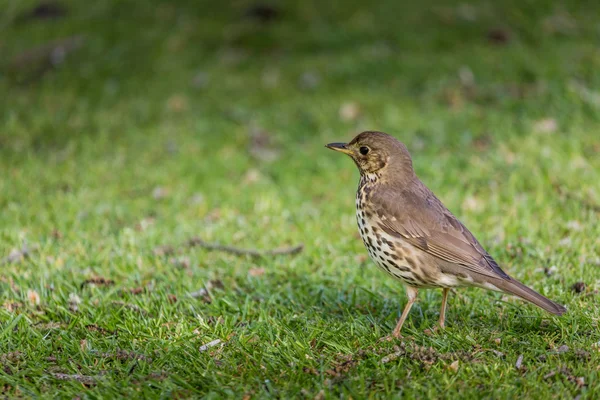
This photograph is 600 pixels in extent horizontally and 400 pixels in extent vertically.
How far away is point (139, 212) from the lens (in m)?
7.28

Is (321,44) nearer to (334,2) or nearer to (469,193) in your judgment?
(334,2)

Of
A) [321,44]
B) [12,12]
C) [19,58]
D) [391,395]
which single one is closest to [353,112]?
[321,44]

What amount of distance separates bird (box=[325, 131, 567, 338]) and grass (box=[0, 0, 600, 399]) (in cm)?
30

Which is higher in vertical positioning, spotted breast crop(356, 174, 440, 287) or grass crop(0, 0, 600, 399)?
spotted breast crop(356, 174, 440, 287)

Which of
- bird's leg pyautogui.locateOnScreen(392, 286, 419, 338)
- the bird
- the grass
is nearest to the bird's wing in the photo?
the bird

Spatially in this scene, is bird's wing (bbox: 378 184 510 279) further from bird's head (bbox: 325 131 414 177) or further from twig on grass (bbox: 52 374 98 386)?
twig on grass (bbox: 52 374 98 386)

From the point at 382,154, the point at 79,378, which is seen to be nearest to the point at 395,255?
the point at 382,154

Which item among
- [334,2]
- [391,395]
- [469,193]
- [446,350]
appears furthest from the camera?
[334,2]

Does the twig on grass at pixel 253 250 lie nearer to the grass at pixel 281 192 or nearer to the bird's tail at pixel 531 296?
the grass at pixel 281 192

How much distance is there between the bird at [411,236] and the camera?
4379mm

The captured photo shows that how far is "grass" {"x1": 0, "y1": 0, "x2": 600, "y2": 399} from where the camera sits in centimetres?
407

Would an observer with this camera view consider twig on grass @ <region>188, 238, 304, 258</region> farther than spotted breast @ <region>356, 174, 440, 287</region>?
Yes

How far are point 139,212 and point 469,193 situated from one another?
3.13 meters

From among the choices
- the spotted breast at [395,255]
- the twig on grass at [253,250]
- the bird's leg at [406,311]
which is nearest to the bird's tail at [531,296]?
the spotted breast at [395,255]
